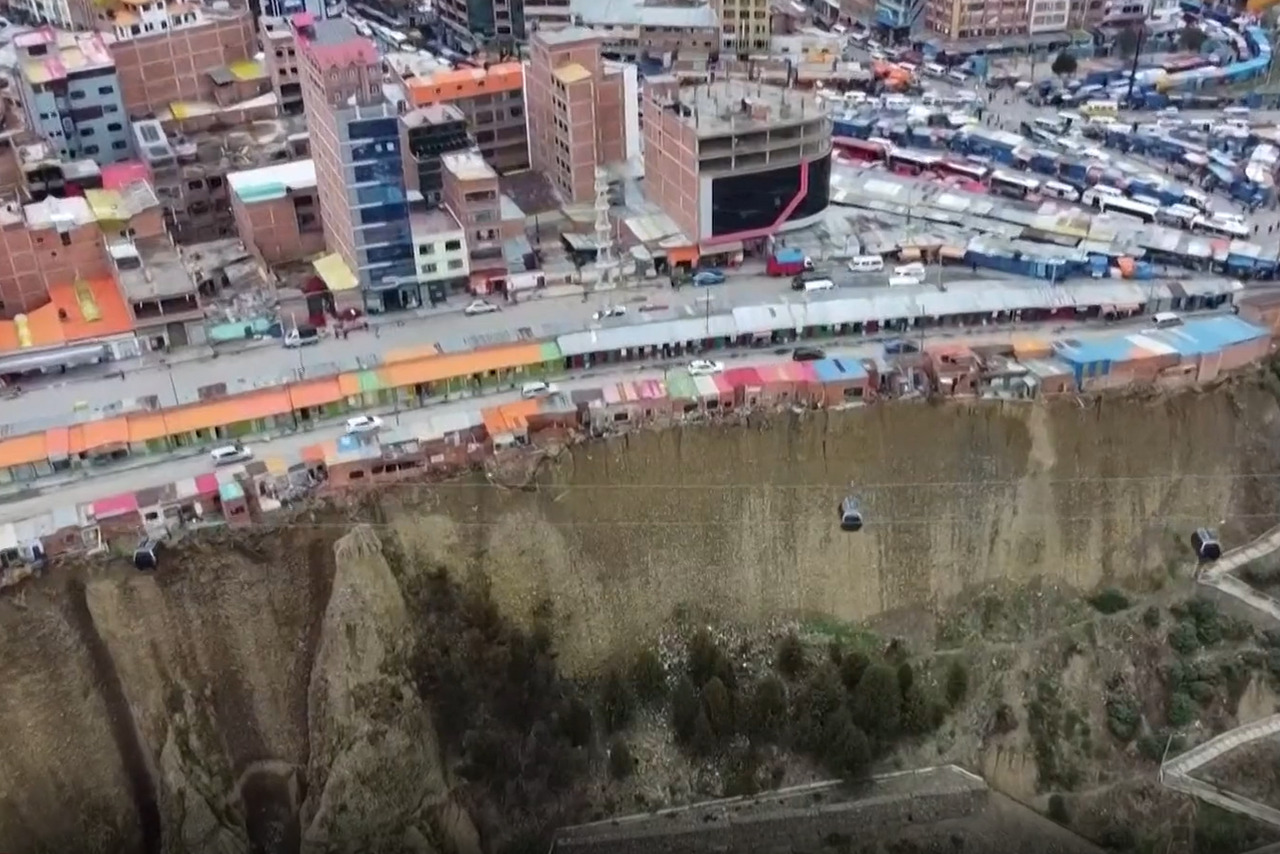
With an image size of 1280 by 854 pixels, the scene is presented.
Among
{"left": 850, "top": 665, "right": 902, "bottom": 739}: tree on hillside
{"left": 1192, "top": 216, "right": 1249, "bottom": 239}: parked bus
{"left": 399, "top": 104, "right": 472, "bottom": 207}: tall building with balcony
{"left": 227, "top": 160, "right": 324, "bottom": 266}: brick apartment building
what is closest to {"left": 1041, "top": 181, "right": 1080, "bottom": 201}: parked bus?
{"left": 1192, "top": 216, "right": 1249, "bottom": 239}: parked bus

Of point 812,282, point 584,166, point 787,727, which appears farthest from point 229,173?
point 787,727

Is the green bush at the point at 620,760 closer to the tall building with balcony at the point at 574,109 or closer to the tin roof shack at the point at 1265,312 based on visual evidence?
the tall building with balcony at the point at 574,109

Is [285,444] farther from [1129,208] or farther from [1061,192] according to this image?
[1129,208]

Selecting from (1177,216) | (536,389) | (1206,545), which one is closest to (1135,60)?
(1177,216)

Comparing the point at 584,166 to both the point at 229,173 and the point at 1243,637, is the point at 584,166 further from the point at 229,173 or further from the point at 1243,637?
the point at 1243,637

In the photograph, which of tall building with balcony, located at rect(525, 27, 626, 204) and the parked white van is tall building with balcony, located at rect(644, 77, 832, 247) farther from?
the parked white van
